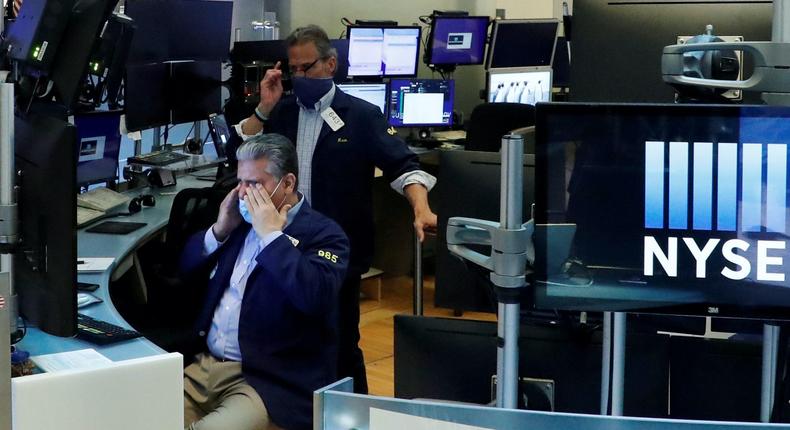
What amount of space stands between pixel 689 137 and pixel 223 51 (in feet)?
12.6

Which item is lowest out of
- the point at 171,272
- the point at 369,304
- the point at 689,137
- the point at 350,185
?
the point at 369,304

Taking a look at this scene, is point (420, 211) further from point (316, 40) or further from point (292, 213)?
point (316, 40)

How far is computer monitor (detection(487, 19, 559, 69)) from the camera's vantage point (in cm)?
676

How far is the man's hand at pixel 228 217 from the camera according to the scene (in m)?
2.99

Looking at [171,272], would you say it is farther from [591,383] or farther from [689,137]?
[689,137]

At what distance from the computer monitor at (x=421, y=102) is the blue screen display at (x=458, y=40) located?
335 millimetres

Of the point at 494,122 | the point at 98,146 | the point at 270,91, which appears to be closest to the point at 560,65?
the point at 494,122

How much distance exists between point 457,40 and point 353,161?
10.2 feet

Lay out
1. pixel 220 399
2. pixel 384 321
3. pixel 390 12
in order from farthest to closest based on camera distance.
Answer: pixel 390 12 < pixel 384 321 < pixel 220 399

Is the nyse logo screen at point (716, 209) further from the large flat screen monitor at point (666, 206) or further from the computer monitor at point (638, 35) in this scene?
the computer monitor at point (638, 35)

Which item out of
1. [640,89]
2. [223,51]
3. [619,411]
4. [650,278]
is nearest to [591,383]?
[619,411]

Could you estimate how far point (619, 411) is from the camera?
162 cm

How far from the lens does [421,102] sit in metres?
6.34

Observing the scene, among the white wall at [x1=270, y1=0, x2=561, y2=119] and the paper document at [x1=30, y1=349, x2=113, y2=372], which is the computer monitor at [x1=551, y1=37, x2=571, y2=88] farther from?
the paper document at [x1=30, y1=349, x2=113, y2=372]
